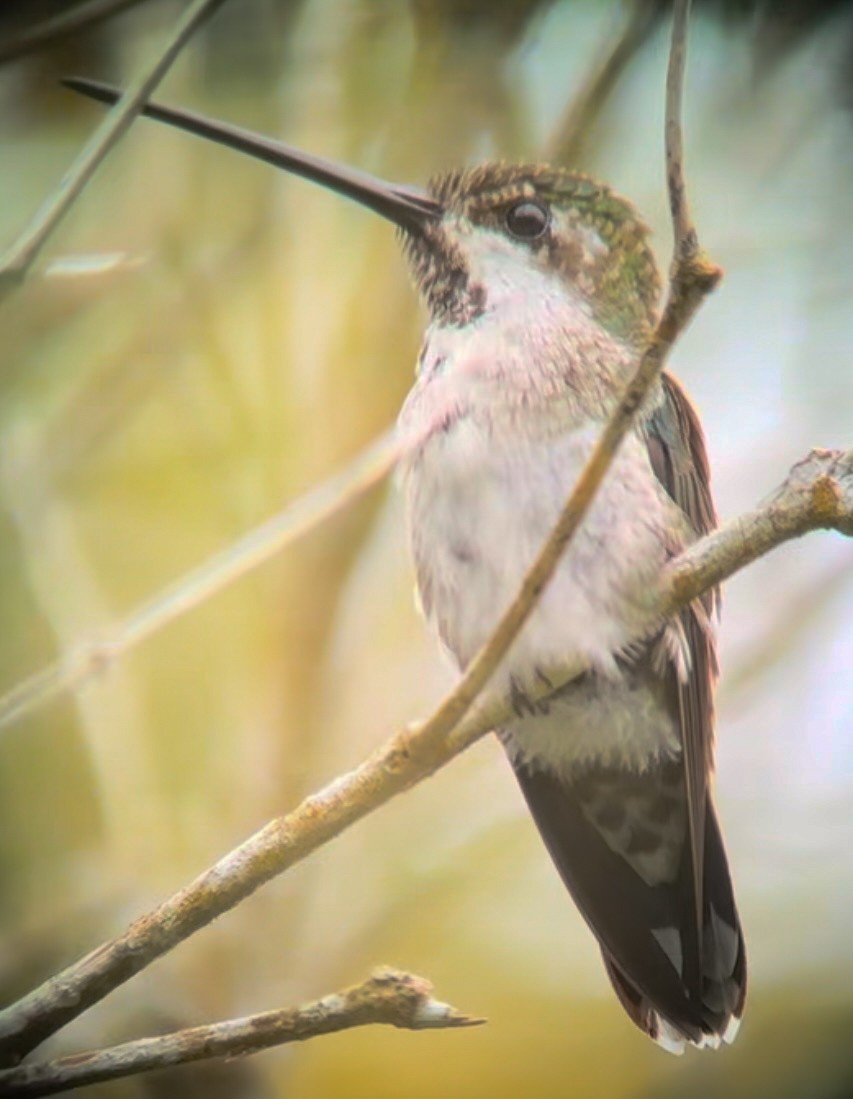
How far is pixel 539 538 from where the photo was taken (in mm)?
1630

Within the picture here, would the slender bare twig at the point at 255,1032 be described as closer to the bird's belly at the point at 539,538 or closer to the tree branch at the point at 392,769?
the tree branch at the point at 392,769

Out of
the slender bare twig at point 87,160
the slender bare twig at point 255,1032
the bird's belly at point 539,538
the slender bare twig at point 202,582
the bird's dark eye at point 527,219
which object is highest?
the slender bare twig at point 87,160

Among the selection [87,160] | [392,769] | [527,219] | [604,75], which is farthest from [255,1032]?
[604,75]

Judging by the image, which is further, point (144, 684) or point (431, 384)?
point (144, 684)

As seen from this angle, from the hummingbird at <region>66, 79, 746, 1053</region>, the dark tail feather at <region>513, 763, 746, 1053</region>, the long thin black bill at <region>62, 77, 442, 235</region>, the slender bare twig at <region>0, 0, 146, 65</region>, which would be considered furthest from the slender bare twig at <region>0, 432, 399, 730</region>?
the slender bare twig at <region>0, 0, 146, 65</region>

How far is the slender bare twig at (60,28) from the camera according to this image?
200cm

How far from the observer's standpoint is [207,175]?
200 centimetres

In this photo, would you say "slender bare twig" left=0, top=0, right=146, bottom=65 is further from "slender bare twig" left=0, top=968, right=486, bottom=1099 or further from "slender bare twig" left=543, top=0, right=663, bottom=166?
"slender bare twig" left=0, top=968, right=486, bottom=1099

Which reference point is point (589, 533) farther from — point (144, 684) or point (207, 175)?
point (207, 175)

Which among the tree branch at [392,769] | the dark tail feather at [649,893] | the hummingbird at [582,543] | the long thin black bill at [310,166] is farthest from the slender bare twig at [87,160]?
the dark tail feather at [649,893]

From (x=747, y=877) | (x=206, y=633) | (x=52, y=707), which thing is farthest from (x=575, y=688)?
(x=52, y=707)

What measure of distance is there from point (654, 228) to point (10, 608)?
1.07 meters

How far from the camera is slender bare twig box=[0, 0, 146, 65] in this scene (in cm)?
200

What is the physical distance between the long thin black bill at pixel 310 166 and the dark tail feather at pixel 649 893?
783 millimetres
